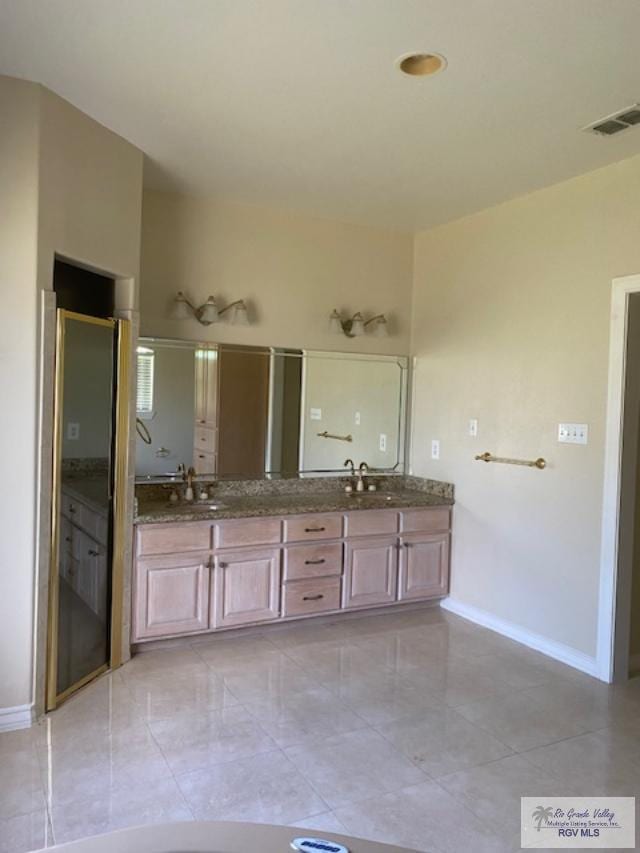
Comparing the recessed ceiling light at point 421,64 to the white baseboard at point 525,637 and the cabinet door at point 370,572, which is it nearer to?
the cabinet door at point 370,572

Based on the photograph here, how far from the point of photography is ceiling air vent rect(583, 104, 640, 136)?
262 centimetres

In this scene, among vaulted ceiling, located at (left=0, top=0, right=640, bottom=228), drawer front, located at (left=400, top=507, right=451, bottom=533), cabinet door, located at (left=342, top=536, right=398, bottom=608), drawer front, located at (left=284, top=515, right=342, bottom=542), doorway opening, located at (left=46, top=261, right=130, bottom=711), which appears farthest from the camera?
drawer front, located at (left=400, top=507, right=451, bottom=533)

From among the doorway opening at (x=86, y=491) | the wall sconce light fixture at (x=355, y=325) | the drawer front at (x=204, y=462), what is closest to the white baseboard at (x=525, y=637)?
the drawer front at (x=204, y=462)

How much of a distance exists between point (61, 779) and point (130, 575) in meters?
1.14

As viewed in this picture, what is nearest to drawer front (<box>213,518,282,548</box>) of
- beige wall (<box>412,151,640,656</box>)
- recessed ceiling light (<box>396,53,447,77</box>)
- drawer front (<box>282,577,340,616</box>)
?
drawer front (<box>282,577,340,616</box>)

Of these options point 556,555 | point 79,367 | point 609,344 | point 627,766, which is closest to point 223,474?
point 79,367

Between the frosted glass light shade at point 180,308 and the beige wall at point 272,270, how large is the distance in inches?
1.7

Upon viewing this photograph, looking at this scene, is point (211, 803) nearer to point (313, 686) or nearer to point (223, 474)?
point (313, 686)

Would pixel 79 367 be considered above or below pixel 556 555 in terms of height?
above

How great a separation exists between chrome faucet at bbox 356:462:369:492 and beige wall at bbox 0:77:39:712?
2343 millimetres

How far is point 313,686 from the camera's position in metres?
3.10

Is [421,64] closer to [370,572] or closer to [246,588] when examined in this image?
[246,588]

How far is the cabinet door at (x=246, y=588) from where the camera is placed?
11.6ft

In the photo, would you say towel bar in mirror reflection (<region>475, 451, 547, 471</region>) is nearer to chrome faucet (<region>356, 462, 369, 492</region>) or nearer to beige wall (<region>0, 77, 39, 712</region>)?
chrome faucet (<region>356, 462, 369, 492</region>)
